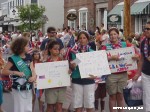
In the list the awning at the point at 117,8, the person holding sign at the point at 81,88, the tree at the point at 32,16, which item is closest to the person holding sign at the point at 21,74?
the person holding sign at the point at 81,88

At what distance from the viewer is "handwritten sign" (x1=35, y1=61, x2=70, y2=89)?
309 inches

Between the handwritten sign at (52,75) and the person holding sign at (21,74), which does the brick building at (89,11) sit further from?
the person holding sign at (21,74)

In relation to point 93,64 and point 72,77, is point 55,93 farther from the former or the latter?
point 93,64

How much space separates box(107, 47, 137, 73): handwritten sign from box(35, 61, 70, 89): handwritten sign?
100 centimetres

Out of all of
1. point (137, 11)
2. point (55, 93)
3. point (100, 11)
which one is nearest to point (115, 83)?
point (55, 93)

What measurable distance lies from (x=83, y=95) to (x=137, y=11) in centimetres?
2371

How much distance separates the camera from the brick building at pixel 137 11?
30.5 m

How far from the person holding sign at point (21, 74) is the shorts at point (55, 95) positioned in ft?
2.03

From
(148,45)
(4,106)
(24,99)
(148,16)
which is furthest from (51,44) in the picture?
(148,16)

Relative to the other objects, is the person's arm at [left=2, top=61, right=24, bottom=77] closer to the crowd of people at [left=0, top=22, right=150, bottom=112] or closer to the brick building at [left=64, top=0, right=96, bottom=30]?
the crowd of people at [left=0, top=22, right=150, bottom=112]

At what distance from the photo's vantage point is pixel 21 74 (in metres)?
7.17

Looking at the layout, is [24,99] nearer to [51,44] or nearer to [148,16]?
[51,44]

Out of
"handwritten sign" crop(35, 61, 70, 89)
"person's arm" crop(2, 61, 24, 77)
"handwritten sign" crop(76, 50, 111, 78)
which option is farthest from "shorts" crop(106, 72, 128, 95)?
"person's arm" crop(2, 61, 24, 77)

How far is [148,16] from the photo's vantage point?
30969 mm
